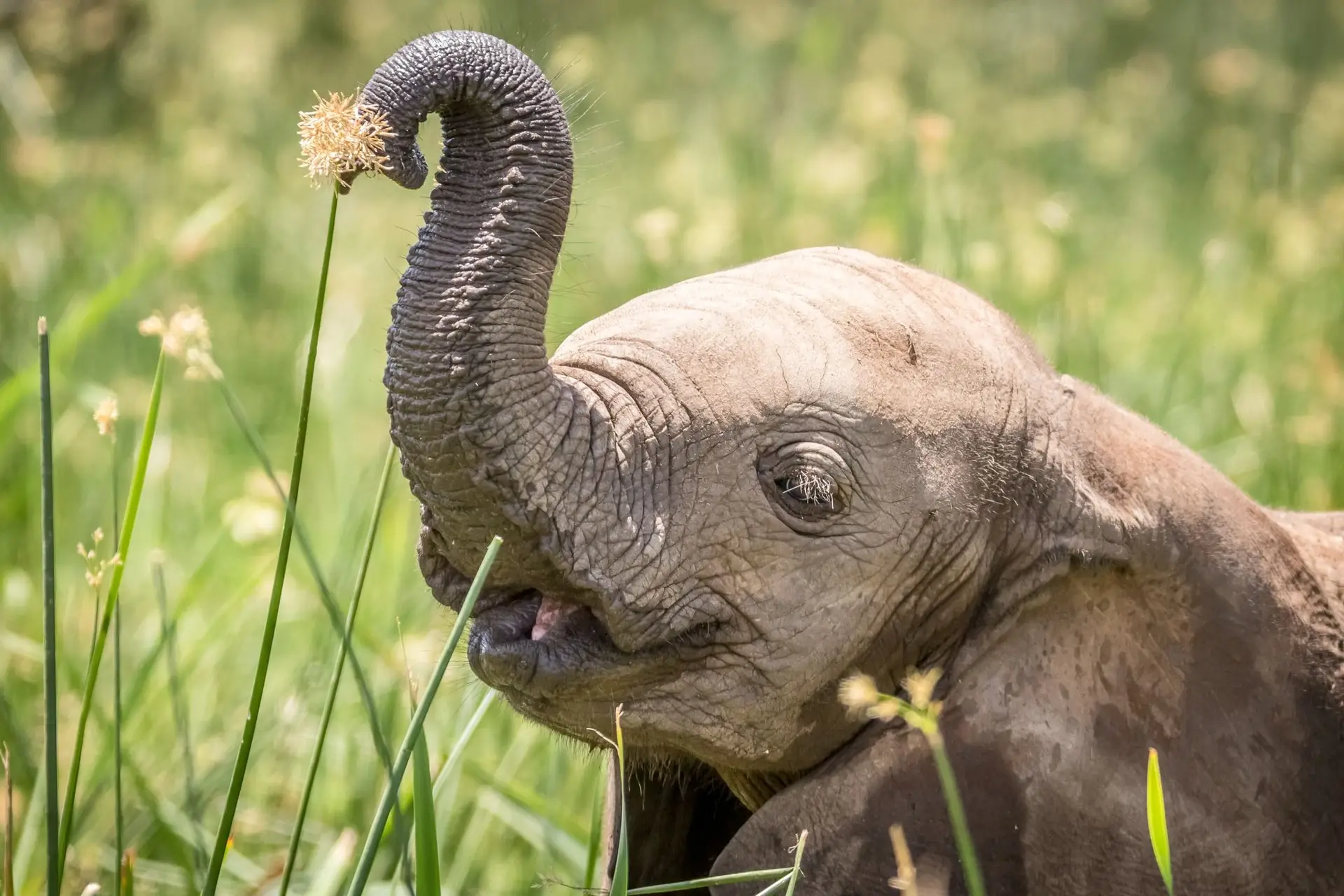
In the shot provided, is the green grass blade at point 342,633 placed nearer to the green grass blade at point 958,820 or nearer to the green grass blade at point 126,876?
the green grass blade at point 126,876

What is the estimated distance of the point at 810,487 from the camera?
2154 mm

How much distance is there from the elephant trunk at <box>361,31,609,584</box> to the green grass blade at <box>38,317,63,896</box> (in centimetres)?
38

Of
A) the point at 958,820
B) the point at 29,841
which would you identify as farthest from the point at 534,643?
the point at 29,841

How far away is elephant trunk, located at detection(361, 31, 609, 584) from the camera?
1951mm

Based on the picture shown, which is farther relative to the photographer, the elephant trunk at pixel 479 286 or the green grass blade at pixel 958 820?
the elephant trunk at pixel 479 286

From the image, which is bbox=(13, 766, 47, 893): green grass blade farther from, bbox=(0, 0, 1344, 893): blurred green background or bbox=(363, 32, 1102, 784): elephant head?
Answer: bbox=(363, 32, 1102, 784): elephant head

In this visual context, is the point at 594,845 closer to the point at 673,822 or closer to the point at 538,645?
the point at 673,822

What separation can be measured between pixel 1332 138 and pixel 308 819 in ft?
17.7

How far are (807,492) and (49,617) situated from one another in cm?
93

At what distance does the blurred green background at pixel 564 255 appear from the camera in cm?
358

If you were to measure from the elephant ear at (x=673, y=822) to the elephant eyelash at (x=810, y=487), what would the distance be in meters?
0.55

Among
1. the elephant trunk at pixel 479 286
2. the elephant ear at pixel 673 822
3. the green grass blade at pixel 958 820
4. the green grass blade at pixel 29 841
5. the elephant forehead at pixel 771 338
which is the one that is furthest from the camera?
the green grass blade at pixel 29 841

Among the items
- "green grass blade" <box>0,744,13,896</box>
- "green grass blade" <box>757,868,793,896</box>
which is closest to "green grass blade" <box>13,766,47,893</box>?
"green grass blade" <box>0,744,13,896</box>

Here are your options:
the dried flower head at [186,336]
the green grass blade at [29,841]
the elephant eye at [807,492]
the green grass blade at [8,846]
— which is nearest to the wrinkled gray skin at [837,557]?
the elephant eye at [807,492]
